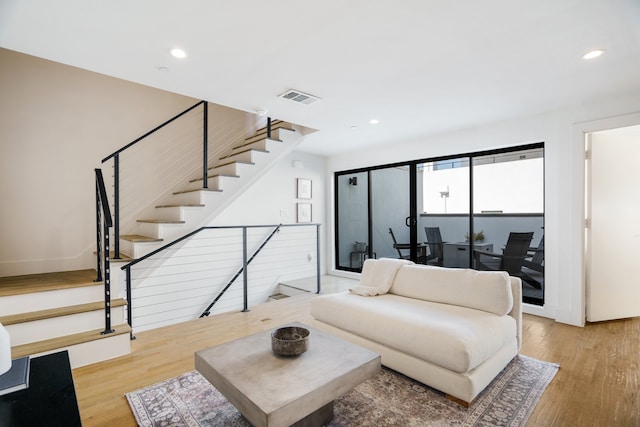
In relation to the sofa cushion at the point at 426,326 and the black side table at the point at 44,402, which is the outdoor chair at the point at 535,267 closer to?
the sofa cushion at the point at 426,326

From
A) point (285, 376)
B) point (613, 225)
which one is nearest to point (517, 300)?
point (285, 376)

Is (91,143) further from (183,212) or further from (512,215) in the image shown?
(512,215)

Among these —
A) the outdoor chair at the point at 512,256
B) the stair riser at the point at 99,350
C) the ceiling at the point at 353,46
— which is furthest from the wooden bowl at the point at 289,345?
the outdoor chair at the point at 512,256

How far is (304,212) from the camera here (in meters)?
5.88

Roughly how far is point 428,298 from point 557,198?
2.10 meters

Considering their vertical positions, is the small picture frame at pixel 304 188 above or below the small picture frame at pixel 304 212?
above

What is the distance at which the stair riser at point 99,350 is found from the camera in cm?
245

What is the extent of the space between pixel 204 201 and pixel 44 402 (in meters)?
2.64

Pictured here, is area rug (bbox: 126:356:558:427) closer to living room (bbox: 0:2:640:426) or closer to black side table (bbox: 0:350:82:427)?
black side table (bbox: 0:350:82:427)

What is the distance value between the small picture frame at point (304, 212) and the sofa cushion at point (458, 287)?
3.04 meters

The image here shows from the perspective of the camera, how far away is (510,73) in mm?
2619

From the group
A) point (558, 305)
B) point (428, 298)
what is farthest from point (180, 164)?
point (558, 305)

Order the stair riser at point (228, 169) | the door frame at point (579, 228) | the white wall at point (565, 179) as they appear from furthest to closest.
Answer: the stair riser at point (228, 169) < the door frame at point (579, 228) < the white wall at point (565, 179)

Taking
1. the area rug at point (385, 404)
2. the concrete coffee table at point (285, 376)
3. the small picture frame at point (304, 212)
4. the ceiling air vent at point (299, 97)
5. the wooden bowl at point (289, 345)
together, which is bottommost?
the area rug at point (385, 404)
